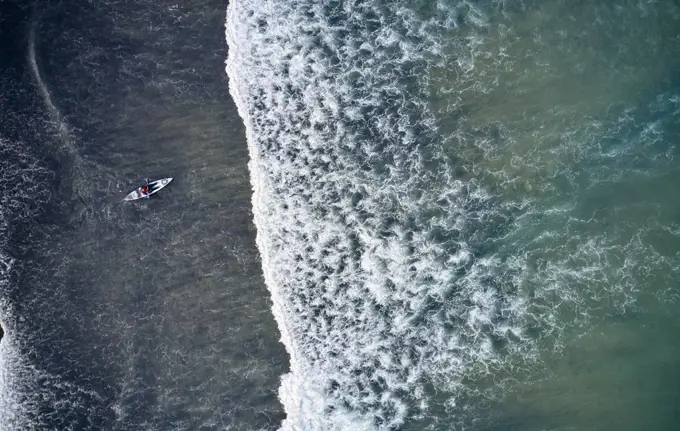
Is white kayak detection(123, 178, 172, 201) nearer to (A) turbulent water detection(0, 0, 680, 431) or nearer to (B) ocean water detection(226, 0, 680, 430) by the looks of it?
(A) turbulent water detection(0, 0, 680, 431)

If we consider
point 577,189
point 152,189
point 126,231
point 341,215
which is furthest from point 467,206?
point 126,231

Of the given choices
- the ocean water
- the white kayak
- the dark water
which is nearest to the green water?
the ocean water

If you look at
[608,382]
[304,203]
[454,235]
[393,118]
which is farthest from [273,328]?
[608,382]

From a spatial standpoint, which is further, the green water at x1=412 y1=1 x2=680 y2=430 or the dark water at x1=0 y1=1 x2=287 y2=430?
the dark water at x1=0 y1=1 x2=287 y2=430

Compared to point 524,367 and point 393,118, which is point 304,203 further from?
point 524,367

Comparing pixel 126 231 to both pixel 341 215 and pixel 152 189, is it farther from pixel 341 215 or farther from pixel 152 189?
pixel 341 215

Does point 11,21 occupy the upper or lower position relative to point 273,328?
upper
